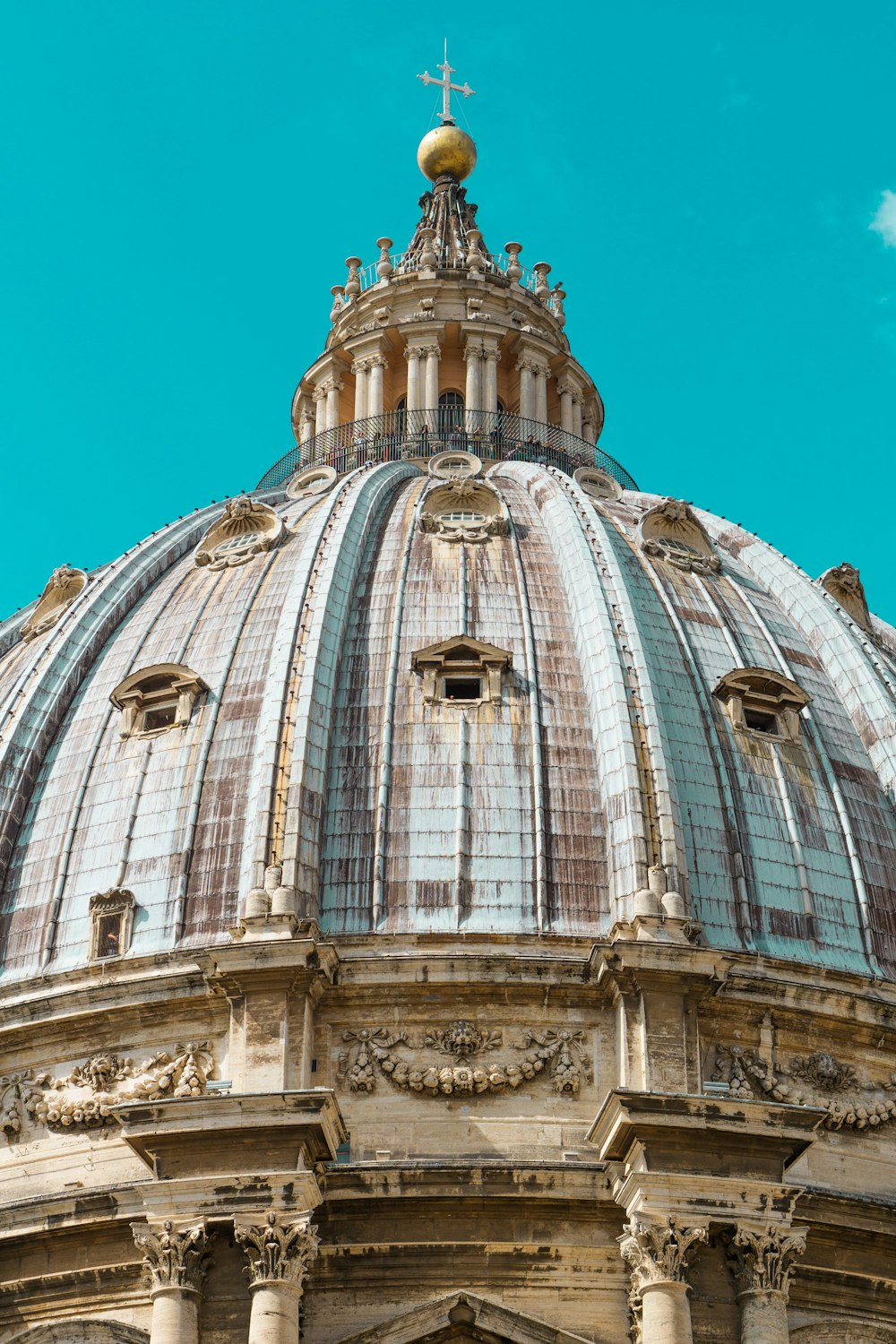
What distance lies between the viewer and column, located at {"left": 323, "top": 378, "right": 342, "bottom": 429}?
54844 mm

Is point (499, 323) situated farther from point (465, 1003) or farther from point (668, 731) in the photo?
point (465, 1003)

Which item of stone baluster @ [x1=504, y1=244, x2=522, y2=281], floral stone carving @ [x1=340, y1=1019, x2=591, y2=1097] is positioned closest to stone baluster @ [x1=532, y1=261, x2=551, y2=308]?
stone baluster @ [x1=504, y1=244, x2=522, y2=281]

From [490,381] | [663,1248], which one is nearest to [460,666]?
[663,1248]

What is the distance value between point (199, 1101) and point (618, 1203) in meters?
5.09

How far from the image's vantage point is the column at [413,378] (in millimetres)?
53219

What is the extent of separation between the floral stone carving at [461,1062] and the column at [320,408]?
2299 centimetres

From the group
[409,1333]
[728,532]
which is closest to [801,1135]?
[409,1333]

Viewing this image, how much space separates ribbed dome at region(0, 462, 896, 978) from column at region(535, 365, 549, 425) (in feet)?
29.7

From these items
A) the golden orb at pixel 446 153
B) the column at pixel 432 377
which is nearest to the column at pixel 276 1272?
the column at pixel 432 377

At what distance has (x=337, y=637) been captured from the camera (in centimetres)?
4034

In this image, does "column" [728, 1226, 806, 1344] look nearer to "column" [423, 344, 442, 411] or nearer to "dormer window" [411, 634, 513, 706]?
"dormer window" [411, 634, 513, 706]

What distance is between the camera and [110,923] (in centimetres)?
3672

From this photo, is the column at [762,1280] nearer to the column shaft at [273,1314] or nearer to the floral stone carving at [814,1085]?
the floral stone carving at [814,1085]

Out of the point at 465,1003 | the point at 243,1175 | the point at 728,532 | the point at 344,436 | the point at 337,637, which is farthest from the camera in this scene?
the point at 344,436
